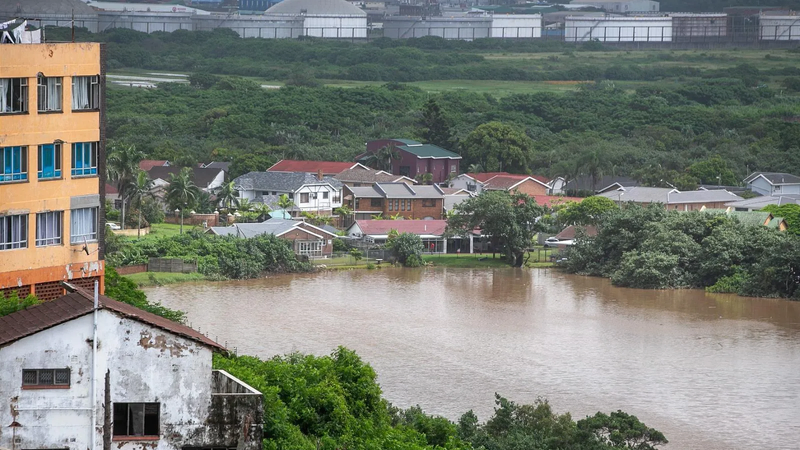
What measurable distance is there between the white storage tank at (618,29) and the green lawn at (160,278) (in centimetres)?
7973

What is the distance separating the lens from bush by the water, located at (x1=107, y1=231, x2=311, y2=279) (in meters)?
35.7

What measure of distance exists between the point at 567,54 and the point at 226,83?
3423cm

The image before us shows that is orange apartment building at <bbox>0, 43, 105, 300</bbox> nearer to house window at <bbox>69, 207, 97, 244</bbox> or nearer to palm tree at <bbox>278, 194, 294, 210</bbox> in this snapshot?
house window at <bbox>69, 207, 97, 244</bbox>

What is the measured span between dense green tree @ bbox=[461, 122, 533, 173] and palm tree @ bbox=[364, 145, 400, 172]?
342 centimetres

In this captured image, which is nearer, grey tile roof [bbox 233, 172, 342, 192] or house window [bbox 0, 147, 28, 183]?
house window [bbox 0, 147, 28, 183]

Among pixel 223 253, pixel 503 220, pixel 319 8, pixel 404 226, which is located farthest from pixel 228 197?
pixel 319 8

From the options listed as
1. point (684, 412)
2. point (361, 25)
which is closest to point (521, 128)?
point (684, 412)

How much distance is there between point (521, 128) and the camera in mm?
62969

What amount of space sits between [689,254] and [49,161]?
23.9 meters

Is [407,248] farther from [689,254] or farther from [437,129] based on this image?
[437,129]

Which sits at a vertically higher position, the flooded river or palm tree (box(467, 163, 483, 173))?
palm tree (box(467, 163, 483, 173))

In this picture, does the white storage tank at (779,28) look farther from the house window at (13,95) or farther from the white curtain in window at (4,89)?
the white curtain in window at (4,89)

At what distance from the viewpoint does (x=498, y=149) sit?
54125 millimetres

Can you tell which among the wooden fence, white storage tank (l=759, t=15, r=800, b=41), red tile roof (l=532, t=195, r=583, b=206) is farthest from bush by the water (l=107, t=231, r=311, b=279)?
white storage tank (l=759, t=15, r=800, b=41)
